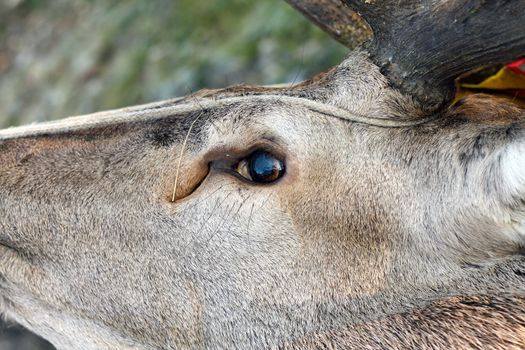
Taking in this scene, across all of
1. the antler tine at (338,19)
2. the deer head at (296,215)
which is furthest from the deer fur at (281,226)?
the antler tine at (338,19)

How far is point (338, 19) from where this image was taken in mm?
3529

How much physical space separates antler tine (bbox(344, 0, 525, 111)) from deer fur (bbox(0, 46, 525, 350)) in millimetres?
74

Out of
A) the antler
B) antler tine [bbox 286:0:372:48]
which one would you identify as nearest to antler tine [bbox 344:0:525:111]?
the antler

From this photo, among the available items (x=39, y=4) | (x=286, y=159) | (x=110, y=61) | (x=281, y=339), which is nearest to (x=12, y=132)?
(x=286, y=159)

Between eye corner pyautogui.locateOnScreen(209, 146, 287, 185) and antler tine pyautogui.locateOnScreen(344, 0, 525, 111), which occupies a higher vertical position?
antler tine pyautogui.locateOnScreen(344, 0, 525, 111)

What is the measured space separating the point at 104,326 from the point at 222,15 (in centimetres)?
470

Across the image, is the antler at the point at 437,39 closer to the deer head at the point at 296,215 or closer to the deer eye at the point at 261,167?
the deer head at the point at 296,215

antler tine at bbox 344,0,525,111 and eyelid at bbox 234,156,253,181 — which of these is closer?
antler tine at bbox 344,0,525,111

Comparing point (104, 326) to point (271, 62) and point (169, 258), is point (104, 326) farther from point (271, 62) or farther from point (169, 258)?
point (271, 62)

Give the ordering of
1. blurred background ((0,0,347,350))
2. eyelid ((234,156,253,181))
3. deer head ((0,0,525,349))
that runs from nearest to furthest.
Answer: deer head ((0,0,525,349)), eyelid ((234,156,253,181)), blurred background ((0,0,347,350))

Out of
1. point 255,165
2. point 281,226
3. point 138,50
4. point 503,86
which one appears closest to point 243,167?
point 255,165

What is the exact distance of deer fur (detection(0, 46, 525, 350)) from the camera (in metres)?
2.70

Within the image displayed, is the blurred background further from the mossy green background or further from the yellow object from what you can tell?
the yellow object

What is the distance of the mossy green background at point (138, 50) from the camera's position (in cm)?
645
